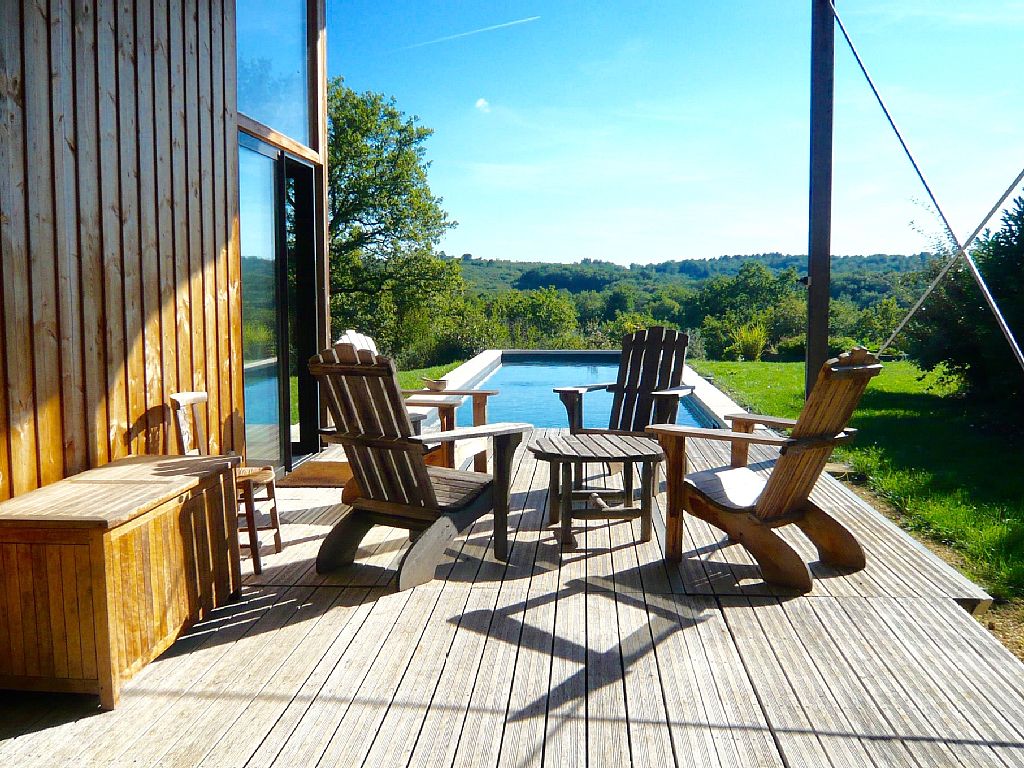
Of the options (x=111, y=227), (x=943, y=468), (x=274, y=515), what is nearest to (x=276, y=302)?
(x=274, y=515)

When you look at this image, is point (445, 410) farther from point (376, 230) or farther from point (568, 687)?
point (376, 230)

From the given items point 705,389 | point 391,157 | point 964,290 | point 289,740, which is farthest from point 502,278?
point 289,740

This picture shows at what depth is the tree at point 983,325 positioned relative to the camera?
623 cm

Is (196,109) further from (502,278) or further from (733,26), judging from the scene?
(502,278)

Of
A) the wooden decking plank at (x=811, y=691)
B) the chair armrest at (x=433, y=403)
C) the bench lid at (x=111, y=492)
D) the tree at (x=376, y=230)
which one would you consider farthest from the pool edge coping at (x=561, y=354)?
the tree at (x=376, y=230)

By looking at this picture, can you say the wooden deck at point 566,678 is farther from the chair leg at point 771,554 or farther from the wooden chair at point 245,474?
the wooden chair at point 245,474

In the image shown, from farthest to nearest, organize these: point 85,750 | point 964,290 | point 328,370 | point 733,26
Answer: point 733,26, point 964,290, point 328,370, point 85,750

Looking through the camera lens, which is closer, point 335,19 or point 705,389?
point 705,389

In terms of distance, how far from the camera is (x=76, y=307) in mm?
2676

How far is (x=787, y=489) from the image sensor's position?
119 inches

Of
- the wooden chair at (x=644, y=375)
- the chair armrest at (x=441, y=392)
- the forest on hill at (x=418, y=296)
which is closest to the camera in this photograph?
the chair armrest at (x=441, y=392)

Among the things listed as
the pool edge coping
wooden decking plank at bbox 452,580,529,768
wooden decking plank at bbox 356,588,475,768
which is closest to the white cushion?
wooden decking plank at bbox 452,580,529,768

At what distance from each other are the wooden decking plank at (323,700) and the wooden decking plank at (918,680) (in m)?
1.48

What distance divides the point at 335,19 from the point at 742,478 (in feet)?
59.9
